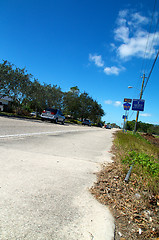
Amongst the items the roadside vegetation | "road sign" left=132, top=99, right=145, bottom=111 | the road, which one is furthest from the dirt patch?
"road sign" left=132, top=99, right=145, bottom=111

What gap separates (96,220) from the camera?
5.95 feet

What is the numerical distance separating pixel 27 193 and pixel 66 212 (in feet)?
2.02

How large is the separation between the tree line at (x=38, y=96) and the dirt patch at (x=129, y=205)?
2514cm

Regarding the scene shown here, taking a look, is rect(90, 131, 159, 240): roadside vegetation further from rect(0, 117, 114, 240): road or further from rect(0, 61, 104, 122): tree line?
rect(0, 61, 104, 122): tree line

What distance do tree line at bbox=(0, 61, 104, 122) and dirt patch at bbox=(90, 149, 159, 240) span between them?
25137 millimetres

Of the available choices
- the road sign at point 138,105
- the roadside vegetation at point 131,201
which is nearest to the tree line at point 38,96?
the road sign at point 138,105

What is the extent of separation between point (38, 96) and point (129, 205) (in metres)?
34.3

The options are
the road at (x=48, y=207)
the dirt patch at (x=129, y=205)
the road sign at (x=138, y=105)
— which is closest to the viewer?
the road at (x=48, y=207)

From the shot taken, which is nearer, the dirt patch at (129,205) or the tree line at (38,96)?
the dirt patch at (129,205)

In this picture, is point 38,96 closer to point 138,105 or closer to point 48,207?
point 138,105

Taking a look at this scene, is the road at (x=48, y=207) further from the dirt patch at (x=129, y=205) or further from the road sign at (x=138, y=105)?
the road sign at (x=138, y=105)

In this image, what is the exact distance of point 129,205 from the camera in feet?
7.18

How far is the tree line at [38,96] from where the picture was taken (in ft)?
82.2

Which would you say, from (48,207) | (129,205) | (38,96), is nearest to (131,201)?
(129,205)
